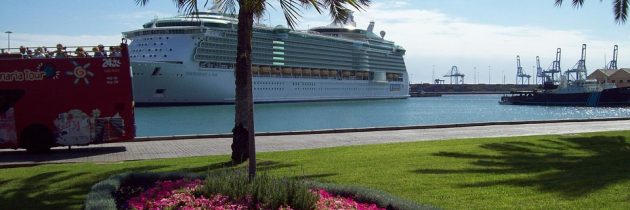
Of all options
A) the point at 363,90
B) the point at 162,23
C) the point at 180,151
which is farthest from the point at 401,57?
the point at 180,151

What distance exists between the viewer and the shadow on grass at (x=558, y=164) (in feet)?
29.5

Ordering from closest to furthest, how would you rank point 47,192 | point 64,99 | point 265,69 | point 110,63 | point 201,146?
point 47,192
point 64,99
point 110,63
point 201,146
point 265,69

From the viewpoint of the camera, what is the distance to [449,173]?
10.1 m

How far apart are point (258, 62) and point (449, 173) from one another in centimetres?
6943

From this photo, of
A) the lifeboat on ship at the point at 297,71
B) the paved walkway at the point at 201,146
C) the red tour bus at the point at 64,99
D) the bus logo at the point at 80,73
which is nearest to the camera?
the paved walkway at the point at 201,146

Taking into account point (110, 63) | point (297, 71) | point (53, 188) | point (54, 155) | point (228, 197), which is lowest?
point (54, 155)

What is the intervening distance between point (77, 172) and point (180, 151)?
17.4 ft

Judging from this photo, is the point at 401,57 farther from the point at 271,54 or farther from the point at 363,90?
the point at 271,54

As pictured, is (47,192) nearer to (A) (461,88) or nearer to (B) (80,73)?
(B) (80,73)

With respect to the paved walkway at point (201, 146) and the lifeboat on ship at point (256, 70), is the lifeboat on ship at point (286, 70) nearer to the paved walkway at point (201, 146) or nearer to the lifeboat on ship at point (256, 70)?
the lifeboat on ship at point (256, 70)

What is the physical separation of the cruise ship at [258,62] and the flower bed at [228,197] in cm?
4896

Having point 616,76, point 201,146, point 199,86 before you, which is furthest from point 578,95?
point 201,146

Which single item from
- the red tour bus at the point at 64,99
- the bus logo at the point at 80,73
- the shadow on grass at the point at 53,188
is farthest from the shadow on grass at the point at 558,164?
the bus logo at the point at 80,73

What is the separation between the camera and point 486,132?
21672 mm
